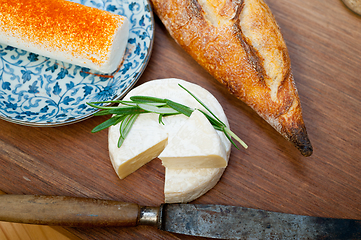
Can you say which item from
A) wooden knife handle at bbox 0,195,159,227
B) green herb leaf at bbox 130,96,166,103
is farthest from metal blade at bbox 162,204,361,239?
green herb leaf at bbox 130,96,166,103

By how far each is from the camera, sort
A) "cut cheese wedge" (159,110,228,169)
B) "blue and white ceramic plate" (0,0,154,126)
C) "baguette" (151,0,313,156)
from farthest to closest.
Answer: "blue and white ceramic plate" (0,0,154,126), "baguette" (151,0,313,156), "cut cheese wedge" (159,110,228,169)

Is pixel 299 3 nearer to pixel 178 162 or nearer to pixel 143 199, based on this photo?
pixel 178 162

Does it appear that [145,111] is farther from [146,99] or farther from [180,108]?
[180,108]

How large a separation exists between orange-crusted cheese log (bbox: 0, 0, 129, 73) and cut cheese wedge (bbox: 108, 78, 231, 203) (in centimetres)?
27

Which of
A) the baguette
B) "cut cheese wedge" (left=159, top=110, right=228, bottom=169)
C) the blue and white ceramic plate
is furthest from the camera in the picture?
the blue and white ceramic plate

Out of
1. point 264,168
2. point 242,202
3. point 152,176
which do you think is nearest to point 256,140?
point 264,168

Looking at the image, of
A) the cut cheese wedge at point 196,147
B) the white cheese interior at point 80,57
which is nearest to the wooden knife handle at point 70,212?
the cut cheese wedge at point 196,147

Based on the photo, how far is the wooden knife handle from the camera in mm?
1104

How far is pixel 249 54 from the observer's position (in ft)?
4.04

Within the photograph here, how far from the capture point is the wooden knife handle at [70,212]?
1.10 meters

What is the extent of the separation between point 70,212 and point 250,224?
0.78 m

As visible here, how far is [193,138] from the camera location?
1129mm

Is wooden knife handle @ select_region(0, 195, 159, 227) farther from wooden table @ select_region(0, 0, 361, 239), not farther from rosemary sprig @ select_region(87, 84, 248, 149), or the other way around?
rosemary sprig @ select_region(87, 84, 248, 149)

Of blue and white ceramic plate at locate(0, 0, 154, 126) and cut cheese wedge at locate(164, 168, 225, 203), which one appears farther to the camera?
blue and white ceramic plate at locate(0, 0, 154, 126)
